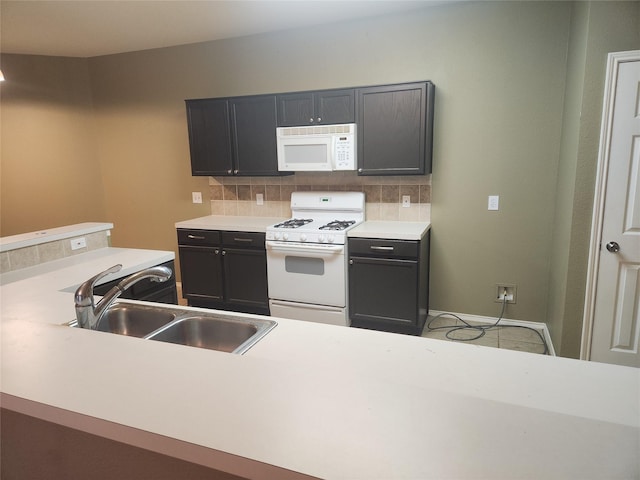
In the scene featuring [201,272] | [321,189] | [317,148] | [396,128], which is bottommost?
[201,272]

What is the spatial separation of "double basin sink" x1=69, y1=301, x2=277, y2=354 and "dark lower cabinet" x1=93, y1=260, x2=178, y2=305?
0.38 meters

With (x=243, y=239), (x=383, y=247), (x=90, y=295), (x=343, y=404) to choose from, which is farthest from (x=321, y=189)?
(x=343, y=404)

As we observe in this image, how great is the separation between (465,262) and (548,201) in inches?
31.2

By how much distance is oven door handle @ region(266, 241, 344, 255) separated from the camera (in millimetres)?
3094

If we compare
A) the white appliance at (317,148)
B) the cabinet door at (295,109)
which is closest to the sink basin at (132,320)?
the white appliance at (317,148)

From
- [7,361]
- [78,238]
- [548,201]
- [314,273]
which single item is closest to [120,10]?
[78,238]

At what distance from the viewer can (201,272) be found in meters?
3.75

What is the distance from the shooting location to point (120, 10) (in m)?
3.07

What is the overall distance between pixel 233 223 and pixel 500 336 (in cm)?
250

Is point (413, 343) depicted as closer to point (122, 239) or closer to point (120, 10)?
point (120, 10)

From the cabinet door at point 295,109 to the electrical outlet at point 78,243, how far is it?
5.88ft

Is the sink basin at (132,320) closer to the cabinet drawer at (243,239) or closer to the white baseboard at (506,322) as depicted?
the cabinet drawer at (243,239)

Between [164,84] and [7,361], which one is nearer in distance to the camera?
[7,361]

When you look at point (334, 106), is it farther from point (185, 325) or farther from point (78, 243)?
point (185, 325)
